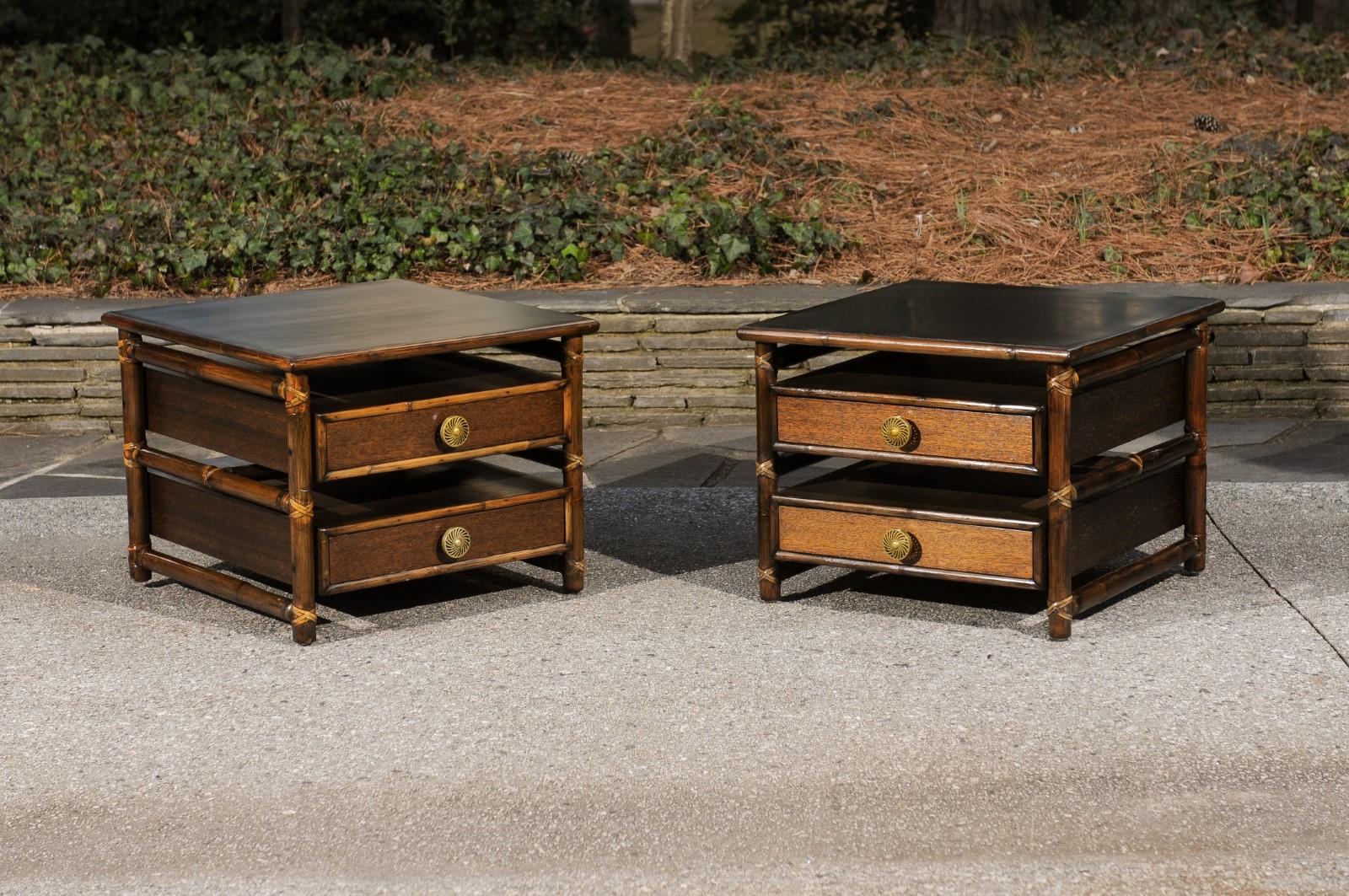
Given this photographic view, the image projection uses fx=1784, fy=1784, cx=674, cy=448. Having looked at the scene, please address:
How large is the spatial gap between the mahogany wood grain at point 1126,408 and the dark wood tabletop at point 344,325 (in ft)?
4.47

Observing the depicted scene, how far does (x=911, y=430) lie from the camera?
4699 mm

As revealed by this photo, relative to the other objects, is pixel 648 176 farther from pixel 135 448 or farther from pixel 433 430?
pixel 433 430

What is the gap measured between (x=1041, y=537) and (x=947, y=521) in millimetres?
248

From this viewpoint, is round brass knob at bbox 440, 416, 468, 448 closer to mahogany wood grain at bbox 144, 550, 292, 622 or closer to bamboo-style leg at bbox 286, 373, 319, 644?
bamboo-style leg at bbox 286, 373, 319, 644

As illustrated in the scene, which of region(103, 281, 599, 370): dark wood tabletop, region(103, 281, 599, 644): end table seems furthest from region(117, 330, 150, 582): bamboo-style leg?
region(103, 281, 599, 370): dark wood tabletop

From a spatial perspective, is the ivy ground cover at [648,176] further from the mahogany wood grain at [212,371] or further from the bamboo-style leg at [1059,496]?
the bamboo-style leg at [1059,496]

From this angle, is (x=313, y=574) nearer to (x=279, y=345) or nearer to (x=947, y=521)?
(x=279, y=345)

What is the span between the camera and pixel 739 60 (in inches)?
466

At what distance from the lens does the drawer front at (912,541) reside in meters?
4.68

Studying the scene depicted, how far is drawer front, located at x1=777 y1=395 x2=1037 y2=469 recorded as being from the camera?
4594 millimetres

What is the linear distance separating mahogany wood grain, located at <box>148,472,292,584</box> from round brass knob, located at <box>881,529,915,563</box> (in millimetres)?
1606

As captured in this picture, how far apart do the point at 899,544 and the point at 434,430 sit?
4.20 feet

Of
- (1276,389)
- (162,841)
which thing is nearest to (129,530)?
(162,841)

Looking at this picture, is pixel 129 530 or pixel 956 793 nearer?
pixel 956 793
